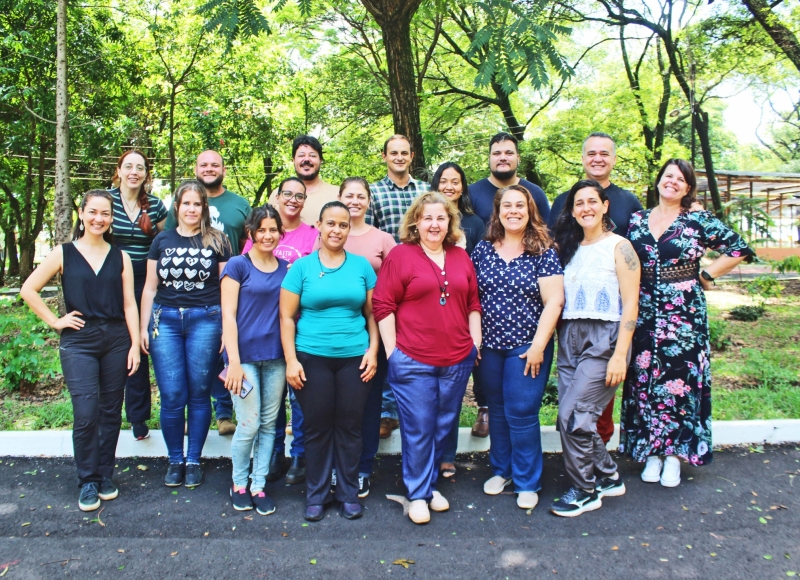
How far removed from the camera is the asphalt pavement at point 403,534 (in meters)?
3.21

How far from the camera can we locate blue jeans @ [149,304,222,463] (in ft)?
13.4

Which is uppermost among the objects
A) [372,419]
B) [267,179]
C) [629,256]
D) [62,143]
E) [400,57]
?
[267,179]

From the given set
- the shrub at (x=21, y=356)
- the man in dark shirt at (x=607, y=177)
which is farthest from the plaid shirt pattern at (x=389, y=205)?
the shrub at (x=21, y=356)

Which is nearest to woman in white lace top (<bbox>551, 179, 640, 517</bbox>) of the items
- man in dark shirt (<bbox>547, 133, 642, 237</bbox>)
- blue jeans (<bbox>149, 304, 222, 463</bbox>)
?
man in dark shirt (<bbox>547, 133, 642, 237</bbox>)

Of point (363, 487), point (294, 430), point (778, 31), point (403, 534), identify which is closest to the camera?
point (403, 534)

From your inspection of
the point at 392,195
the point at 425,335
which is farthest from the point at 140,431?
the point at 392,195

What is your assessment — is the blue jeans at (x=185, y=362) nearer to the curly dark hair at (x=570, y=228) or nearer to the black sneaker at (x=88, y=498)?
the black sneaker at (x=88, y=498)

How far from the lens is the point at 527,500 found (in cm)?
391

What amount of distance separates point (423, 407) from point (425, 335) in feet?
1.52

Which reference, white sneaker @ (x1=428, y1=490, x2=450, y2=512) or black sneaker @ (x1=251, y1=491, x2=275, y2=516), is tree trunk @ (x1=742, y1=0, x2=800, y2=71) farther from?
black sneaker @ (x1=251, y1=491, x2=275, y2=516)

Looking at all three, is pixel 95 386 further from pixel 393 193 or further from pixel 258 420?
pixel 393 193

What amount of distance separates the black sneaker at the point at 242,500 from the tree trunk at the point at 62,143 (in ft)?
17.9

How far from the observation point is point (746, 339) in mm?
8938

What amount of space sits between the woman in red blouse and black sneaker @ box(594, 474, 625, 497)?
1072 mm
